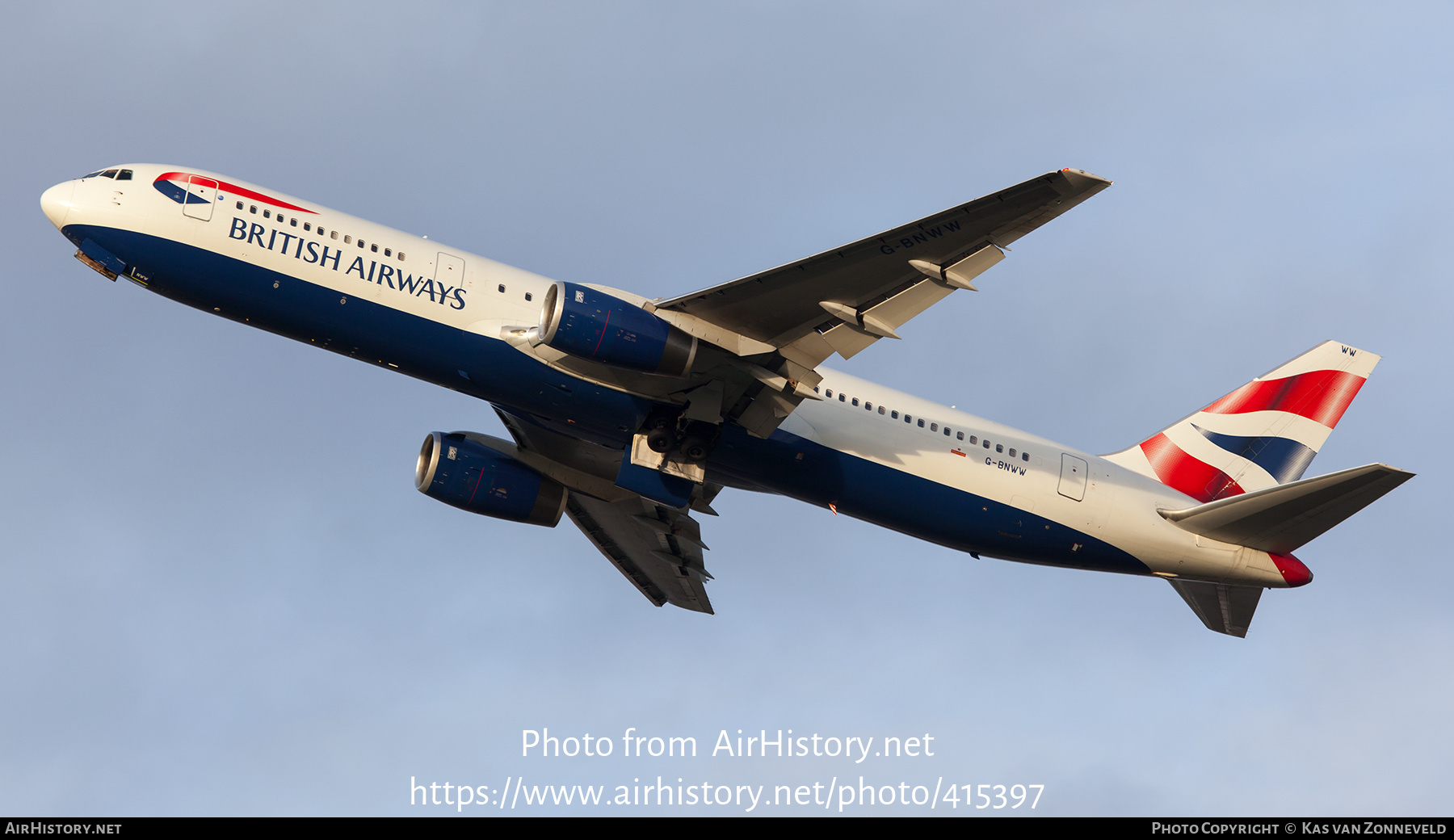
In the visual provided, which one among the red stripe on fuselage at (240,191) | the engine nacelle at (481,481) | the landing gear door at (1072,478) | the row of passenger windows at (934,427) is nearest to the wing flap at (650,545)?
the engine nacelle at (481,481)

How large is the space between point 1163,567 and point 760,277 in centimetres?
1468

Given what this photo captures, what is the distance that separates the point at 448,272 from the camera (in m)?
31.0

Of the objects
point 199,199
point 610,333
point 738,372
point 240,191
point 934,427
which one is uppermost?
point 240,191

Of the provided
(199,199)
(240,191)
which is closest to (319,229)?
(240,191)

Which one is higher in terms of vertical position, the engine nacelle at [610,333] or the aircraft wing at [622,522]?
the engine nacelle at [610,333]

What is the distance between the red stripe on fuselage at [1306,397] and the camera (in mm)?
38562

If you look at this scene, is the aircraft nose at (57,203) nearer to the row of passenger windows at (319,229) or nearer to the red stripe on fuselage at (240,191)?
the red stripe on fuselage at (240,191)

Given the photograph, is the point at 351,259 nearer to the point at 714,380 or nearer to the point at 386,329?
the point at 386,329

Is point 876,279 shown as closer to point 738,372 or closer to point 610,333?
point 738,372

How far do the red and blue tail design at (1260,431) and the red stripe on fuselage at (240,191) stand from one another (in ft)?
77.8

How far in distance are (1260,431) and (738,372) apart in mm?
17601

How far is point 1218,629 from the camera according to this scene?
121 ft

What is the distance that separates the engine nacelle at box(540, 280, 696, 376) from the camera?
28.7 meters

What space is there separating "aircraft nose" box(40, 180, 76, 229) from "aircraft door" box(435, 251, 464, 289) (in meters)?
8.78
